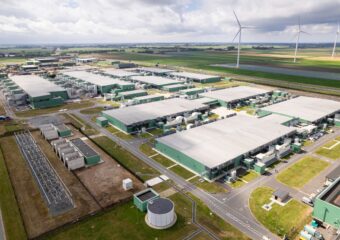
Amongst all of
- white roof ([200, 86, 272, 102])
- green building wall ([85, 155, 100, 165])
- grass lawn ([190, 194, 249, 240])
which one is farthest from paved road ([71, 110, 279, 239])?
white roof ([200, 86, 272, 102])

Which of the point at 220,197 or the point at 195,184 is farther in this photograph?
the point at 195,184

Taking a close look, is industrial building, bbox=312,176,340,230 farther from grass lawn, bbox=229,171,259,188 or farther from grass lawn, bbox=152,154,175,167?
grass lawn, bbox=152,154,175,167

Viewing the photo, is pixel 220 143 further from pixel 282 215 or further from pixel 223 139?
pixel 282 215

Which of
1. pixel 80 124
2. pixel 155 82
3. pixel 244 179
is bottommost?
pixel 244 179

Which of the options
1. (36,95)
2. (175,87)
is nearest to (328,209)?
(175,87)

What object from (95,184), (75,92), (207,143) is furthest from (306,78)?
(95,184)

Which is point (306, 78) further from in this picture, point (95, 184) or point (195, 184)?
point (95, 184)
